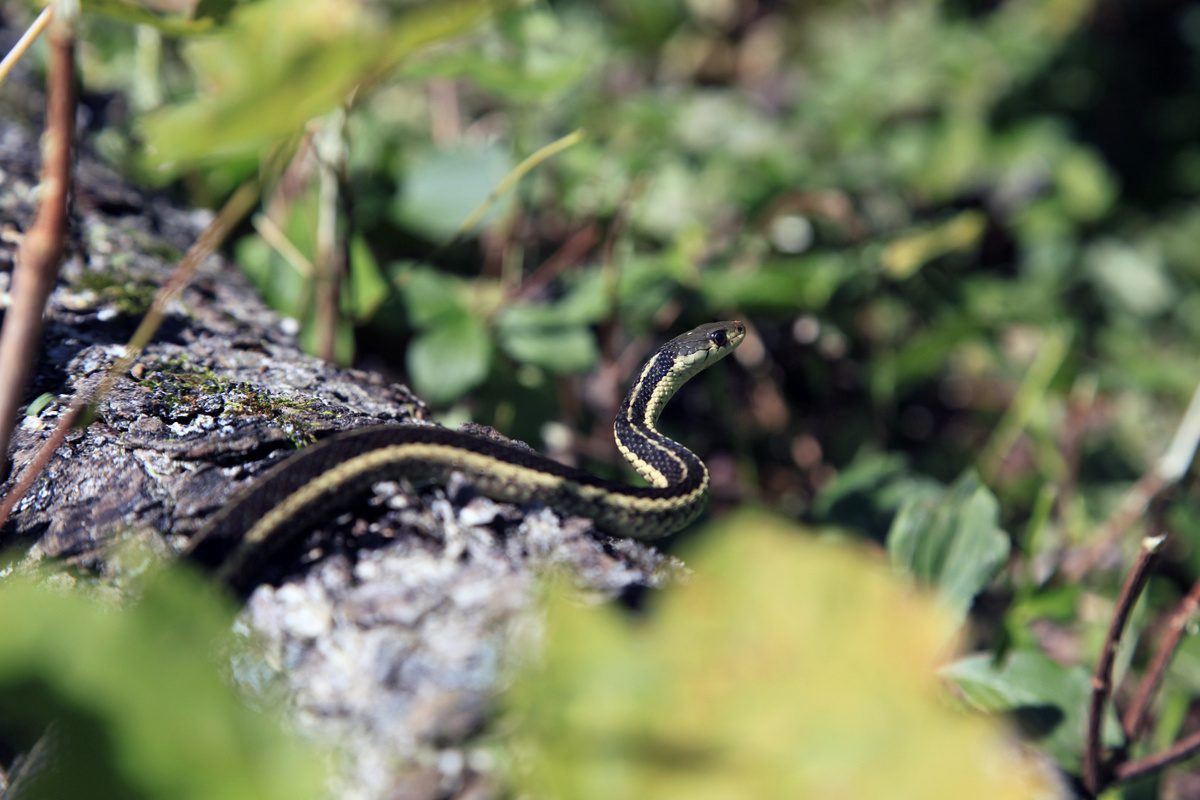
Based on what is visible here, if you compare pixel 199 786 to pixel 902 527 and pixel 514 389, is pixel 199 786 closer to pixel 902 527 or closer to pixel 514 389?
pixel 902 527

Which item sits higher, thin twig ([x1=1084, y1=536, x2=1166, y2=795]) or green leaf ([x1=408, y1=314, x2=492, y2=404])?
green leaf ([x1=408, y1=314, x2=492, y2=404])

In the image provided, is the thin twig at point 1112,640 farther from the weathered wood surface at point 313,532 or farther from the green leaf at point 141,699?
the green leaf at point 141,699

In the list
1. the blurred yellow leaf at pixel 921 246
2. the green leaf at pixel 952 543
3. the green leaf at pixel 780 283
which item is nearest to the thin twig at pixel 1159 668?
the green leaf at pixel 952 543

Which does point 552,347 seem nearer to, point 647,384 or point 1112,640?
point 647,384

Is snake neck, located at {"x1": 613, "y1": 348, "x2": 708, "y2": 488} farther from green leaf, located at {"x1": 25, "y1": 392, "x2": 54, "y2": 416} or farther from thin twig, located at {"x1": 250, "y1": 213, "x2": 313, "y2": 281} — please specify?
green leaf, located at {"x1": 25, "y1": 392, "x2": 54, "y2": 416}

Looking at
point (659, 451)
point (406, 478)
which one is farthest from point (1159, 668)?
point (406, 478)

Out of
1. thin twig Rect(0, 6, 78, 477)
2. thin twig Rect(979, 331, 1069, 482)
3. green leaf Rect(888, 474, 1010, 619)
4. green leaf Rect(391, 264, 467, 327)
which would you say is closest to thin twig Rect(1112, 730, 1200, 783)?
green leaf Rect(888, 474, 1010, 619)

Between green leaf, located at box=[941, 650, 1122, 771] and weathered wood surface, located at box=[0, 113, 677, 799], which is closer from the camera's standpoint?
weathered wood surface, located at box=[0, 113, 677, 799]
